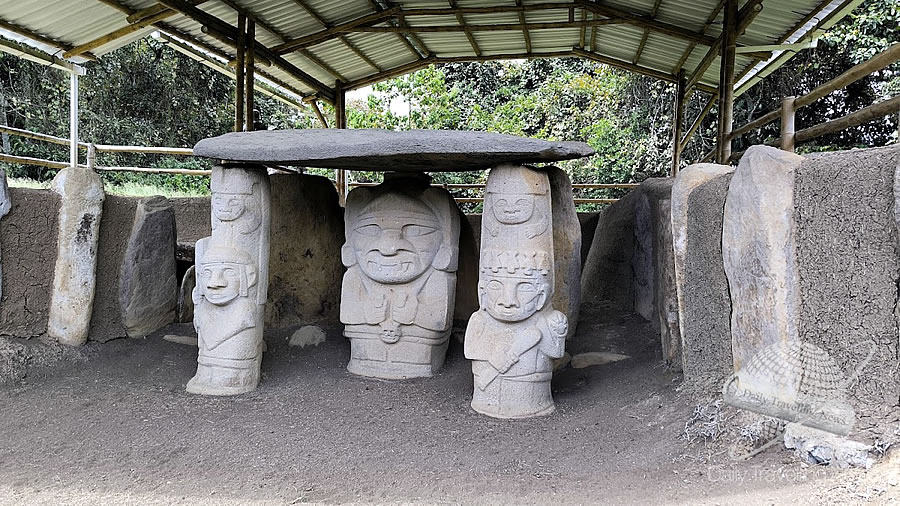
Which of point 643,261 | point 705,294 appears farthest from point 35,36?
point 705,294

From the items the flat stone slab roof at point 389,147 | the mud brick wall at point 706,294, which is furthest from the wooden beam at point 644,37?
the mud brick wall at point 706,294

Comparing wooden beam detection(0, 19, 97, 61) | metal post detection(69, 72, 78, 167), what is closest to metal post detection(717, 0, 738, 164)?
wooden beam detection(0, 19, 97, 61)

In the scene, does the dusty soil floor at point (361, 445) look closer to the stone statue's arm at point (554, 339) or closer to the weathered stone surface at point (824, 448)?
the weathered stone surface at point (824, 448)

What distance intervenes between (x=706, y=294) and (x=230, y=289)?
318 cm

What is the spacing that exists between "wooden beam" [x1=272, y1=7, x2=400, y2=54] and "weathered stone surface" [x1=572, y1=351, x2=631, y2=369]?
187 inches

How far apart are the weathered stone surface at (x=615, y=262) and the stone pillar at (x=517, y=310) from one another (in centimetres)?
233

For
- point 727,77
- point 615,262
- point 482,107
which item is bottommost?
point 615,262

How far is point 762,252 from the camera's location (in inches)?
131

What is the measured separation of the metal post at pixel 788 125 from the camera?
5.32m

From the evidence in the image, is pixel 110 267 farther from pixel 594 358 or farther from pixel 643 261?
pixel 643 261

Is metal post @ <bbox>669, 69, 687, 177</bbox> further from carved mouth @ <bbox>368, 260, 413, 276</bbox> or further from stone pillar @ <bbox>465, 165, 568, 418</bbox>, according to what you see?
stone pillar @ <bbox>465, 165, 568, 418</bbox>

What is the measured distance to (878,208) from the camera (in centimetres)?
279

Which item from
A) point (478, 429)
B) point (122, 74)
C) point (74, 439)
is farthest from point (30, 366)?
point (122, 74)

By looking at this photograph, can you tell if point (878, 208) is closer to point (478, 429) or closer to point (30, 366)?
point (478, 429)
